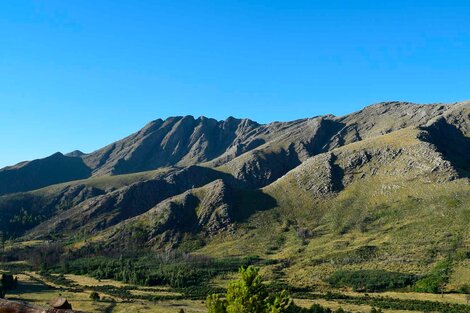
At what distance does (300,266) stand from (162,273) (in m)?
56.3

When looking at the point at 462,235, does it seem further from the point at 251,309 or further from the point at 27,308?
the point at 27,308

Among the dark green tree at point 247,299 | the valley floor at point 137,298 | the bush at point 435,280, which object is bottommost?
the bush at point 435,280

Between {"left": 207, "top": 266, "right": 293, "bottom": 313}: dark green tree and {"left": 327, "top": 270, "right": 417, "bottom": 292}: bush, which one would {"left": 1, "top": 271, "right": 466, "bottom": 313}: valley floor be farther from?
{"left": 207, "top": 266, "right": 293, "bottom": 313}: dark green tree

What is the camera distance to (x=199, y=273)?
165875 millimetres

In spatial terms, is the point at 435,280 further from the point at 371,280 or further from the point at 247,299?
the point at 247,299

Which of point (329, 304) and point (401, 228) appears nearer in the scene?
point (329, 304)

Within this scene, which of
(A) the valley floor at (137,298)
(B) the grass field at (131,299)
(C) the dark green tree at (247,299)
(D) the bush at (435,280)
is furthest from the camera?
(D) the bush at (435,280)

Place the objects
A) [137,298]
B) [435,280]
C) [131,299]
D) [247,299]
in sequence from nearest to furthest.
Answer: [247,299], [131,299], [137,298], [435,280]

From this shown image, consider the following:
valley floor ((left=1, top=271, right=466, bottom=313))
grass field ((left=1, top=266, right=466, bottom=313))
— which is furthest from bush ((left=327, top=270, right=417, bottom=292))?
valley floor ((left=1, top=271, right=466, bottom=313))

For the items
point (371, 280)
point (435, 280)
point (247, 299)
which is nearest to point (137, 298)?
point (371, 280)

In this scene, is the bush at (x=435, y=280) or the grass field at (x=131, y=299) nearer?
the grass field at (x=131, y=299)

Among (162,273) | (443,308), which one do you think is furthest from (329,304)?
(162,273)

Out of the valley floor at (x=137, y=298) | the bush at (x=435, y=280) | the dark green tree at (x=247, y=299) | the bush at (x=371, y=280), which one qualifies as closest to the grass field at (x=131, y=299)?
the valley floor at (x=137, y=298)

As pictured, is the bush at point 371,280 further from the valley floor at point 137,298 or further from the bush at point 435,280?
the valley floor at point 137,298
